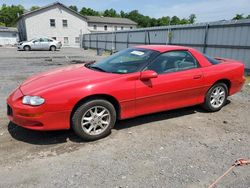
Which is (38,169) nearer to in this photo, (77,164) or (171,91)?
(77,164)

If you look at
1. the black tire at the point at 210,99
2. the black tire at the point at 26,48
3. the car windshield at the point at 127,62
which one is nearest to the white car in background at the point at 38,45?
the black tire at the point at 26,48

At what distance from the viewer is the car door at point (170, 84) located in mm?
3990

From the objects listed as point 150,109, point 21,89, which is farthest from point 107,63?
point 21,89

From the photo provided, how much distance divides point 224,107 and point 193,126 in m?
1.54

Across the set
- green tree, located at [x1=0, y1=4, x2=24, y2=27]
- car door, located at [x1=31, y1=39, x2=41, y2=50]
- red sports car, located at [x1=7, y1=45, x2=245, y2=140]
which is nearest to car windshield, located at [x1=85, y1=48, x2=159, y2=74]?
red sports car, located at [x1=7, y1=45, x2=245, y2=140]

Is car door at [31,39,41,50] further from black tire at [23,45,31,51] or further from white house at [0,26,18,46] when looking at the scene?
white house at [0,26,18,46]

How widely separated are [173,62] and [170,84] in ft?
1.63

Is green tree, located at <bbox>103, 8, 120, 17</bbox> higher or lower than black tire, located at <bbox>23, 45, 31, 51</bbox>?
higher

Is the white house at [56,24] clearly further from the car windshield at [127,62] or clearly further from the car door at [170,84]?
the car door at [170,84]

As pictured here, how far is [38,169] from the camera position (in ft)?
9.62

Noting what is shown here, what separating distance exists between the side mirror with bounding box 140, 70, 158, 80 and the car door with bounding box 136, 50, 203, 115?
77 millimetres

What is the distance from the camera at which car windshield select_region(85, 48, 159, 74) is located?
4.08 m

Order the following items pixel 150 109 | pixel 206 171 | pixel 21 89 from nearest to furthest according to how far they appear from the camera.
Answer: pixel 206 171 < pixel 21 89 < pixel 150 109

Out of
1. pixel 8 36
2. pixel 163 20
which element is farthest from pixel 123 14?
pixel 8 36
